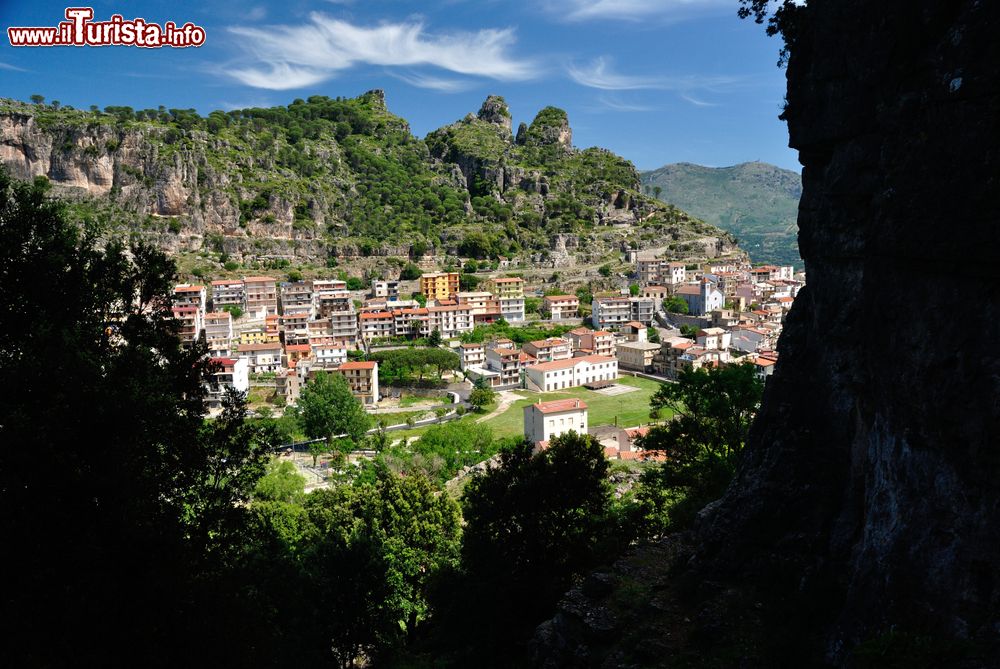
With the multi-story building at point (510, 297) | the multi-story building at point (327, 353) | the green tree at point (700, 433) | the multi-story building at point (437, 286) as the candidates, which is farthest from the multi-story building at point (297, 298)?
the green tree at point (700, 433)

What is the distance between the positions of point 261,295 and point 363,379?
25816mm

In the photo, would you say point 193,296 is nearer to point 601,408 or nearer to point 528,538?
point 601,408

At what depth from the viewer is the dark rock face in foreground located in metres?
5.36

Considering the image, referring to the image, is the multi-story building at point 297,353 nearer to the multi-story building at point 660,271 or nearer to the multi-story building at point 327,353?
the multi-story building at point 327,353

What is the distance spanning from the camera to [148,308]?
10094mm

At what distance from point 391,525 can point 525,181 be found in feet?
329

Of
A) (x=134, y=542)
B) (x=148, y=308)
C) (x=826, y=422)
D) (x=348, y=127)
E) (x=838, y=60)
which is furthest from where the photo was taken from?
(x=348, y=127)

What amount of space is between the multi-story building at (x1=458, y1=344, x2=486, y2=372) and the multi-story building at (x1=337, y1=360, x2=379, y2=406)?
9191 mm

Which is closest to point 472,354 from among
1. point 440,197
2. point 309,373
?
A: point 309,373

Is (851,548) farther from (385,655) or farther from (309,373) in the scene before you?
(309,373)

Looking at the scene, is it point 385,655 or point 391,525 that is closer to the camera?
point 385,655

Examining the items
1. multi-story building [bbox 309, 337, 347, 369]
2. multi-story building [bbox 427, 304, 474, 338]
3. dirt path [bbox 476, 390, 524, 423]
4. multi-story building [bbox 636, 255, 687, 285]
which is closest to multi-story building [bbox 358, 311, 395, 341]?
multi-story building [bbox 427, 304, 474, 338]

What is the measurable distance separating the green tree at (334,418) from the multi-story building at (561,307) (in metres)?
34.2

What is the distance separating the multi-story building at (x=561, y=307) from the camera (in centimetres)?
7106
